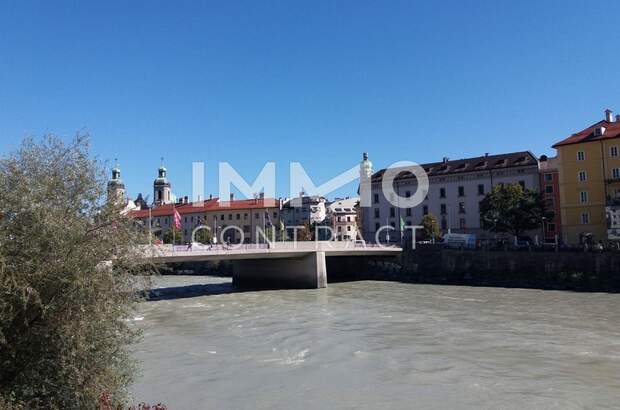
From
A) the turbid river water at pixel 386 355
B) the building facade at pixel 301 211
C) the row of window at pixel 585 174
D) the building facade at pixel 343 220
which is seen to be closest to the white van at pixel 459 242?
the row of window at pixel 585 174

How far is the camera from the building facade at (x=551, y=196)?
7644 centimetres

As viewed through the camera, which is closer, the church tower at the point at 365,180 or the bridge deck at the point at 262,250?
the bridge deck at the point at 262,250

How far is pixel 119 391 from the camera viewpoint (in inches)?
470

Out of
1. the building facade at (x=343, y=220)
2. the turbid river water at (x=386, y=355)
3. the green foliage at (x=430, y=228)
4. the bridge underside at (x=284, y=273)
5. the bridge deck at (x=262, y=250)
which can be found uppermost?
the building facade at (x=343, y=220)

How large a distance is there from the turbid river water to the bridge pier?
52.2 feet

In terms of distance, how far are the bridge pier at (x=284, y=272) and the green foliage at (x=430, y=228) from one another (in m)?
24.7

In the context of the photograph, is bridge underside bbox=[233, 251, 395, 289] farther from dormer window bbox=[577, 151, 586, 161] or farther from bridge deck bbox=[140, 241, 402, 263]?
dormer window bbox=[577, 151, 586, 161]

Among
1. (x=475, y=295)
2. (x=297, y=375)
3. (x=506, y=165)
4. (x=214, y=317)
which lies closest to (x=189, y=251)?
(x=214, y=317)

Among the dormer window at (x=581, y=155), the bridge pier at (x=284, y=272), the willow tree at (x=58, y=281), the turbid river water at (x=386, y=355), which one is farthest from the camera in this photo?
the dormer window at (x=581, y=155)

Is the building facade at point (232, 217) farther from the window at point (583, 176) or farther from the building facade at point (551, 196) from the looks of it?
the window at point (583, 176)

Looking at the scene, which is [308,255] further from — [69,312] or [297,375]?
[69,312]

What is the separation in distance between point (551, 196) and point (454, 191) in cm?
1502

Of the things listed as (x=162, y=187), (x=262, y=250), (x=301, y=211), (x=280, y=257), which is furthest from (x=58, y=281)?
(x=162, y=187)

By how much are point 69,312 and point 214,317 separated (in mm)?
27286
